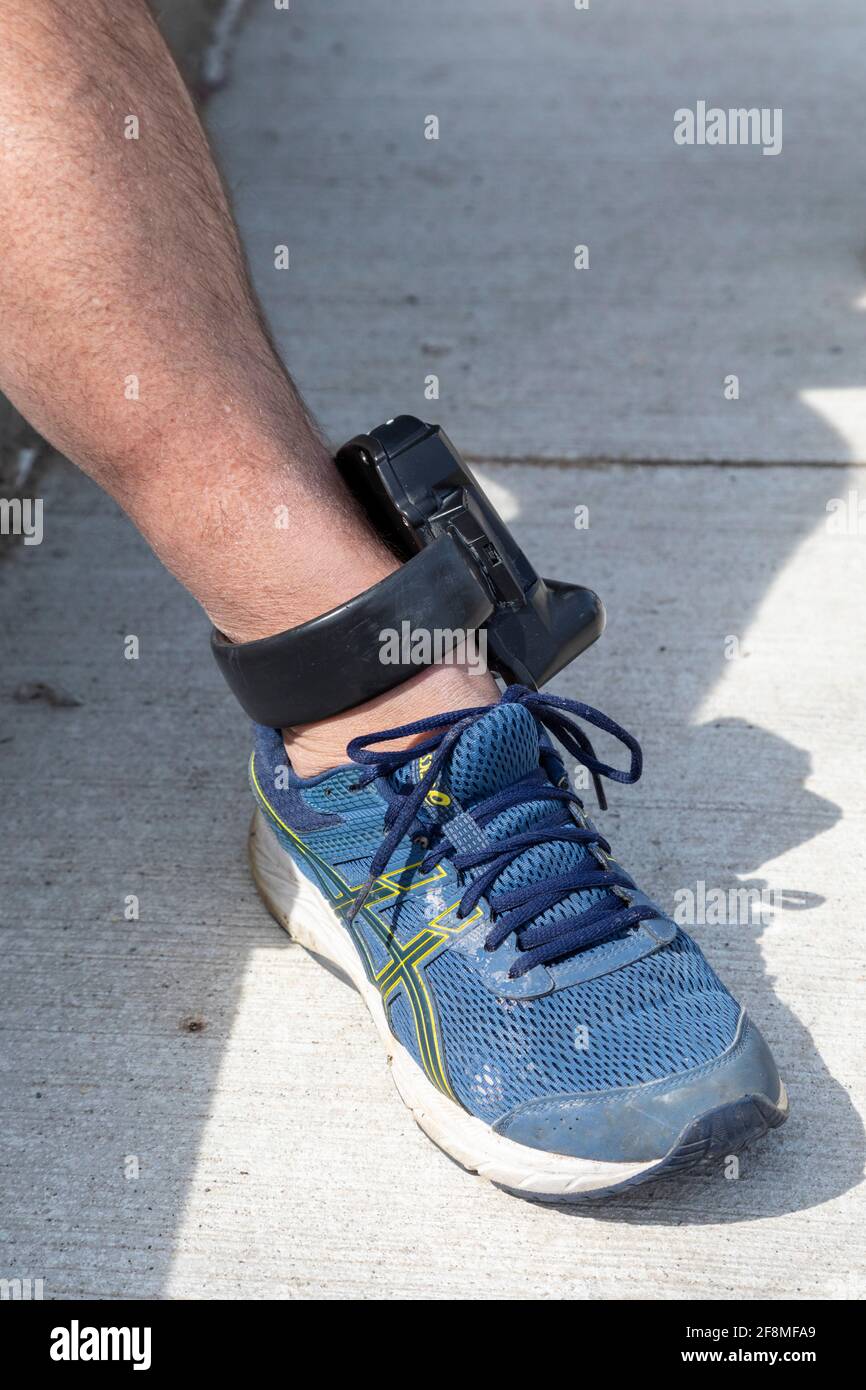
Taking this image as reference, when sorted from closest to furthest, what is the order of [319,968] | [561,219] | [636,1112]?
[636,1112], [319,968], [561,219]

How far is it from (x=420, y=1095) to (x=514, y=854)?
0.23 m

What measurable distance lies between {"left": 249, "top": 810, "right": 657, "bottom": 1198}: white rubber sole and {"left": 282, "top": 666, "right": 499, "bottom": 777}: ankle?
165 mm

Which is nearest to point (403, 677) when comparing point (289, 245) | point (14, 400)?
point (14, 400)

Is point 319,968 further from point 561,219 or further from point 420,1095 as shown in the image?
point 561,219

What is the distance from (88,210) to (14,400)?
0.19 metres

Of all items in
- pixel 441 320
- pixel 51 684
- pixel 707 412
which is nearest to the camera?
pixel 51 684

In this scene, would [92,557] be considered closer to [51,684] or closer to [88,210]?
[51,684]

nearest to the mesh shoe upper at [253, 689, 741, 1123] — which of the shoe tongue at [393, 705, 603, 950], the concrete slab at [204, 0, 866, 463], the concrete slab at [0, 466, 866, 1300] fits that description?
the shoe tongue at [393, 705, 603, 950]

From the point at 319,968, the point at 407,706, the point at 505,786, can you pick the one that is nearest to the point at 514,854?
the point at 505,786

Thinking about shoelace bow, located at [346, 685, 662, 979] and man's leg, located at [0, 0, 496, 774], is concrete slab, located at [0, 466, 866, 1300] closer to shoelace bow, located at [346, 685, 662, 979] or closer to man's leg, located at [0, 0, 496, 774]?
shoelace bow, located at [346, 685, 662, 979]

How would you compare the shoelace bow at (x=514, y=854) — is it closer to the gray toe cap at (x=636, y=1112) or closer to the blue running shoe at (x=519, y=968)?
the blue running shoe at (x=519, y=968)

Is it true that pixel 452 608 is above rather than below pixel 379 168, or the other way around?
below

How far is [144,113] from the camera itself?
110 cm

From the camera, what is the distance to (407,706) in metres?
1.20
